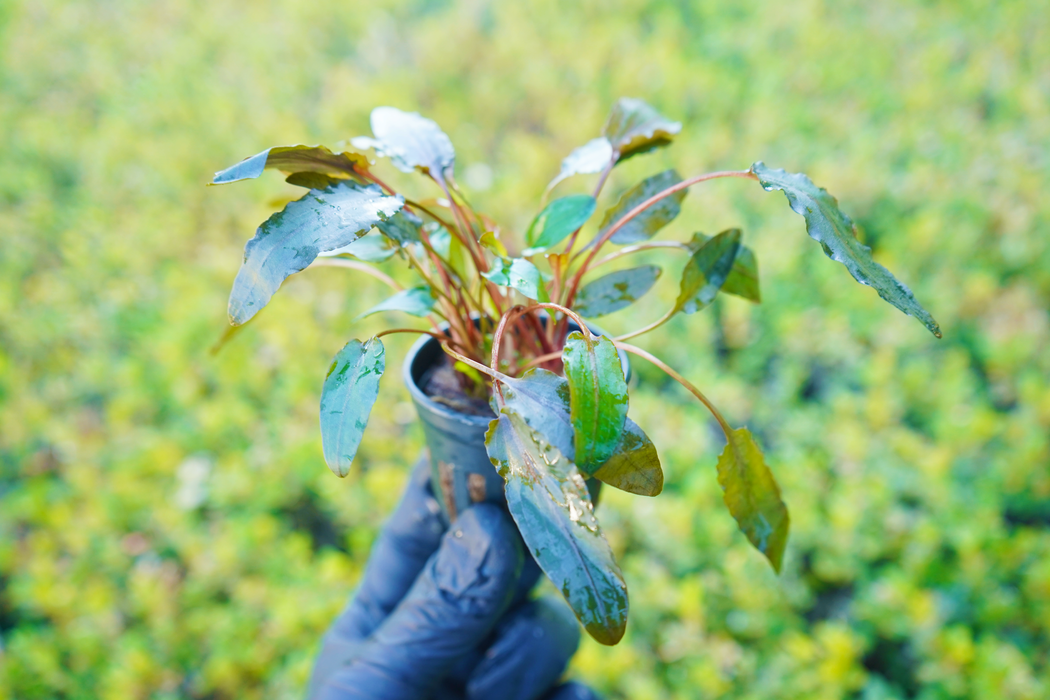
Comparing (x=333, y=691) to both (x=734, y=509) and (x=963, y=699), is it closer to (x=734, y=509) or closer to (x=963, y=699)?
(x=734, y=509)

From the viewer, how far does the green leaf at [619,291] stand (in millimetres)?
721

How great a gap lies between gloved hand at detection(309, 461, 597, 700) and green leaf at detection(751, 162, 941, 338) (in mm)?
493

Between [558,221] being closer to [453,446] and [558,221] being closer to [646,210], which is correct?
[646,210]

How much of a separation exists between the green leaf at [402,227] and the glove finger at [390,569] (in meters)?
0.43

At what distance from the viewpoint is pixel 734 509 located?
0.63 metres

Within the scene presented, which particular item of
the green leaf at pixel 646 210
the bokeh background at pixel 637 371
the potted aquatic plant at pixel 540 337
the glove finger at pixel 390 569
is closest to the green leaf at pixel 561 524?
the potted aquatic plant at pixel 540 337

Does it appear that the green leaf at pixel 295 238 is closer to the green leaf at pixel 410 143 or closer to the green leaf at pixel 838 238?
the green leaf at pixel 410 143

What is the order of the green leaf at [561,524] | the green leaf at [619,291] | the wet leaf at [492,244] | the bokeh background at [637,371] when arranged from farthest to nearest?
the bokeh background at [637,371], the green leaf at [619,291], the wet leaf at [492,244], the green leaf at [561,524]

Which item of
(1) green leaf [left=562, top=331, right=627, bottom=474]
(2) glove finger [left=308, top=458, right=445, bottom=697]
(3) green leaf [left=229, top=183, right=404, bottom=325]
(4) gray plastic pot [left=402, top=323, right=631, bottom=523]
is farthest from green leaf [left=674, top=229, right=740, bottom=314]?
(2) glove finger [left=308, top=458, right=445, bottom=697]

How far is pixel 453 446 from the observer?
2.34ft

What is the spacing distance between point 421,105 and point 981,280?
2155mm

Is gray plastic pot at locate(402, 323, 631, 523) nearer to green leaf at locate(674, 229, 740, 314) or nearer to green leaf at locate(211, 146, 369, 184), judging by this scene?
green leaf at locate(674, 229, 740, 314)

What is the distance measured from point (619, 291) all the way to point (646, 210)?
0.11m

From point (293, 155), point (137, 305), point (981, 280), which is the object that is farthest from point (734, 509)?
point (137, 305)
